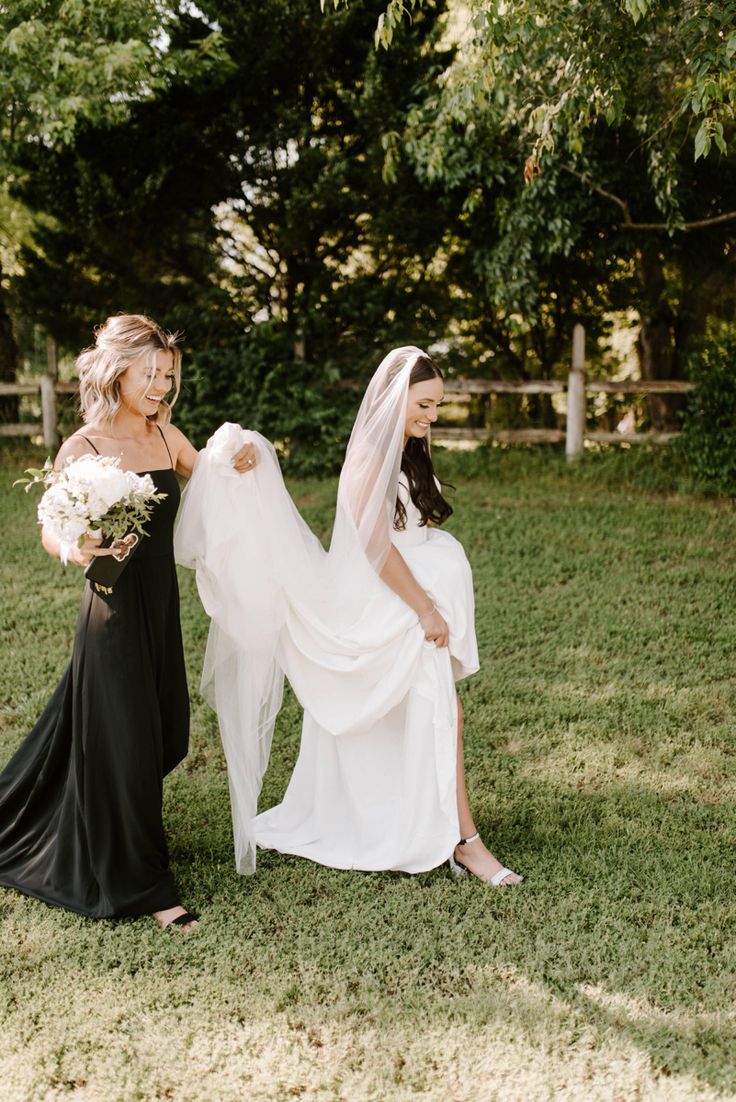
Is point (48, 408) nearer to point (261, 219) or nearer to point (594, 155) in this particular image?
point (261, 219)

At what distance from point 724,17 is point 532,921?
4.02 m

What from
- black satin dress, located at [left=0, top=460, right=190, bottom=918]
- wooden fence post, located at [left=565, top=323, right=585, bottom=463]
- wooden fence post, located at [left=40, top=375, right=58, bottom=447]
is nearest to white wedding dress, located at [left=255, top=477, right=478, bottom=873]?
black satin dress, located at [left=0, top=460, right=190, bottom=918]

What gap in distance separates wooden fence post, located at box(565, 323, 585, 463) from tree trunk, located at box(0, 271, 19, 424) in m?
7.46

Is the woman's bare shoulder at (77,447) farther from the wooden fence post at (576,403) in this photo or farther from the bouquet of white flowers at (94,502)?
the wooden fence post at (576,403)

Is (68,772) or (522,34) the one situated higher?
(522,34)

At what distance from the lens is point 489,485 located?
1100cm

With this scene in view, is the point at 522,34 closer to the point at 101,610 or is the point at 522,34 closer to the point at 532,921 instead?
the point at 101,610

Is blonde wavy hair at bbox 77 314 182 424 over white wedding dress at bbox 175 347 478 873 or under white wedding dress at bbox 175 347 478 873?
over

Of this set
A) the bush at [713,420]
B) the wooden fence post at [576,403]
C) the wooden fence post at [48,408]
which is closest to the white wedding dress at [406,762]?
the bush at [713,420]

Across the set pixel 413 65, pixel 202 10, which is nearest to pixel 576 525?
pixel 413 65

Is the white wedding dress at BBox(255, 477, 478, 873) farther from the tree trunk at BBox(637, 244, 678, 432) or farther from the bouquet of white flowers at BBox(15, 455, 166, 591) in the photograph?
the tree trunk at BBox(637, 244, 678, 432)

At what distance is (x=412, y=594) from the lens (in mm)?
3779

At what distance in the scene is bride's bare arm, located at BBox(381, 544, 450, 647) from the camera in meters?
3.76

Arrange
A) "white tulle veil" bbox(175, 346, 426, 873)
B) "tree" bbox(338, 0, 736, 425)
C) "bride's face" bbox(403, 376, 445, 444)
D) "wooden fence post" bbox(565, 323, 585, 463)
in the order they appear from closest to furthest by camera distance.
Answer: "bride's face" bbox(403, 376, 445, 444) → "white tulle veil" bbox(175, 346, 426, 873) → "tree" bbox(338, 0, 736, 425) → "wooden fence post" bbox(565, 323, 585, 463)
